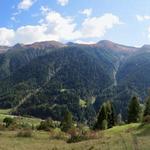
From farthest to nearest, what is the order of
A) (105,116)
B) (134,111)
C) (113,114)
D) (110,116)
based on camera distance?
(113,114) < (110,116) < (105,116) < (134,111)

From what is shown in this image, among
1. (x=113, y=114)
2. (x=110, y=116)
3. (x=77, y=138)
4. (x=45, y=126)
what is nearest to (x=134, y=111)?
(x=110, y=116)

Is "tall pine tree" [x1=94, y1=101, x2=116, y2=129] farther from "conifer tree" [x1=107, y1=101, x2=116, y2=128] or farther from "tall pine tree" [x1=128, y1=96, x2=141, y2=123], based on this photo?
"tall pine tree" [x1=128, y1=96, x2=141, y2=123]

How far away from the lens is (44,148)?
33438 millimetres

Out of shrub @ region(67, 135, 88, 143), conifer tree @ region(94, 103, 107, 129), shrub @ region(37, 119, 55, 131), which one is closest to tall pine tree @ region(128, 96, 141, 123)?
conifer tree @ region(94, 103, 107, 129)

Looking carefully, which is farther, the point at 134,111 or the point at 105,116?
the point at 105,116

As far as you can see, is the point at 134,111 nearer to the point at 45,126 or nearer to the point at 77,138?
the point at 45,126

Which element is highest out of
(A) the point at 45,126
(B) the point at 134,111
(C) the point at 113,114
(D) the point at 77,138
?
(D) the point at 77,138

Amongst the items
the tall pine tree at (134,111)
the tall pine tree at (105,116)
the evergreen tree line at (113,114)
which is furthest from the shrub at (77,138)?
the tall pine tree at (134,111)

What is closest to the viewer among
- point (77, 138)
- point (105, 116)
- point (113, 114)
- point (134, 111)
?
point (77, 138)

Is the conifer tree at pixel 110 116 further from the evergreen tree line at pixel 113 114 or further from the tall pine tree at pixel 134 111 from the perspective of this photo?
the tall pine tree at pixel 134 111

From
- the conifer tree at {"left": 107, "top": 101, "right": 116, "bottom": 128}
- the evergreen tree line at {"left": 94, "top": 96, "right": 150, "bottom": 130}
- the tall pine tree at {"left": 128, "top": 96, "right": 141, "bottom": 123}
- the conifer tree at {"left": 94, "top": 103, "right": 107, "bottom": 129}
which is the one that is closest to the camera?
the evergreen tree line at {"left": 94, "top": 96, "right": 150, "bottom": 130}

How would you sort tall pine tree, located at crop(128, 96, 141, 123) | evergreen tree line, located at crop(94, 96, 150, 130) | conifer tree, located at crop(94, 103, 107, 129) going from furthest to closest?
1. conifer tree, located at crop(94, 103, 107, 129)
2. tall pine tree, located at crop(128, 96, 141, 123)
3. evergreen tree line, located at crop(94, 96, 150, 130)

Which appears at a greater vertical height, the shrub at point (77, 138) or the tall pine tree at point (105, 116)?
the shrub at point (77, 138)

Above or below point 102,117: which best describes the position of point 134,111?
above
